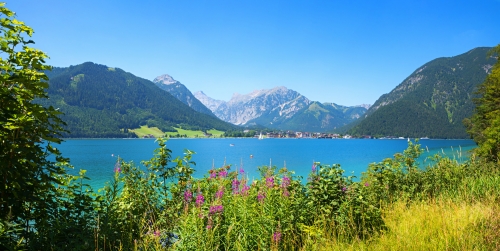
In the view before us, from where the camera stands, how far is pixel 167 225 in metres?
5.75

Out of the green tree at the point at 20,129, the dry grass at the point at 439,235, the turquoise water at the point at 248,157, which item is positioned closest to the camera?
the green tree at the point at 20,129

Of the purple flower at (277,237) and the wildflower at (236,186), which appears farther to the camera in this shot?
the wildflower at (236,186)

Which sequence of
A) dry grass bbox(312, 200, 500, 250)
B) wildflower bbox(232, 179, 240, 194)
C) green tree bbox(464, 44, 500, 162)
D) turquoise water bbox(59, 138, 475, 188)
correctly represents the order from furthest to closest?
turquoise water bbox(59, 138, 475, 188) < green tree bbox(464, 44, 500, 162) < wildflower bbox(232, 179, 240, 194) < dry grass bbox(312, 200, 500, 250)

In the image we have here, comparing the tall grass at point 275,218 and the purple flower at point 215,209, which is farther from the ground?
the purple flower at point 215,209

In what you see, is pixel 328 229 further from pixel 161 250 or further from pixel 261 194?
pixel 161 250

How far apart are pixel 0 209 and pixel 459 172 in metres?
12.9

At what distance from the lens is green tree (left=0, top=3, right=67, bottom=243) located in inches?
138

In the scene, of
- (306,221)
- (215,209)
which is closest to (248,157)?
(306,221)

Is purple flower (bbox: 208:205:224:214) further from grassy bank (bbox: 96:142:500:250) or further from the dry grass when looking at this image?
the dry grass

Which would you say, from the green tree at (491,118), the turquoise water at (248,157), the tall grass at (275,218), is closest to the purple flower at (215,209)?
the tall grass at (275,218)

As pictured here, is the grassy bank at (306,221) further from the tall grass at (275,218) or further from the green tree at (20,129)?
the green tree at (20,129)

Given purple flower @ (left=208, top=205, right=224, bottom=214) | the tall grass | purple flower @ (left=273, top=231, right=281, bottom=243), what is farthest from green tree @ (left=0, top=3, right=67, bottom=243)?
purple flower @ (left=273, top=231, right=281, bottom=243)

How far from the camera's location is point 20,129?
379 cm

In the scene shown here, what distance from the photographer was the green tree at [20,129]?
3.51 m
